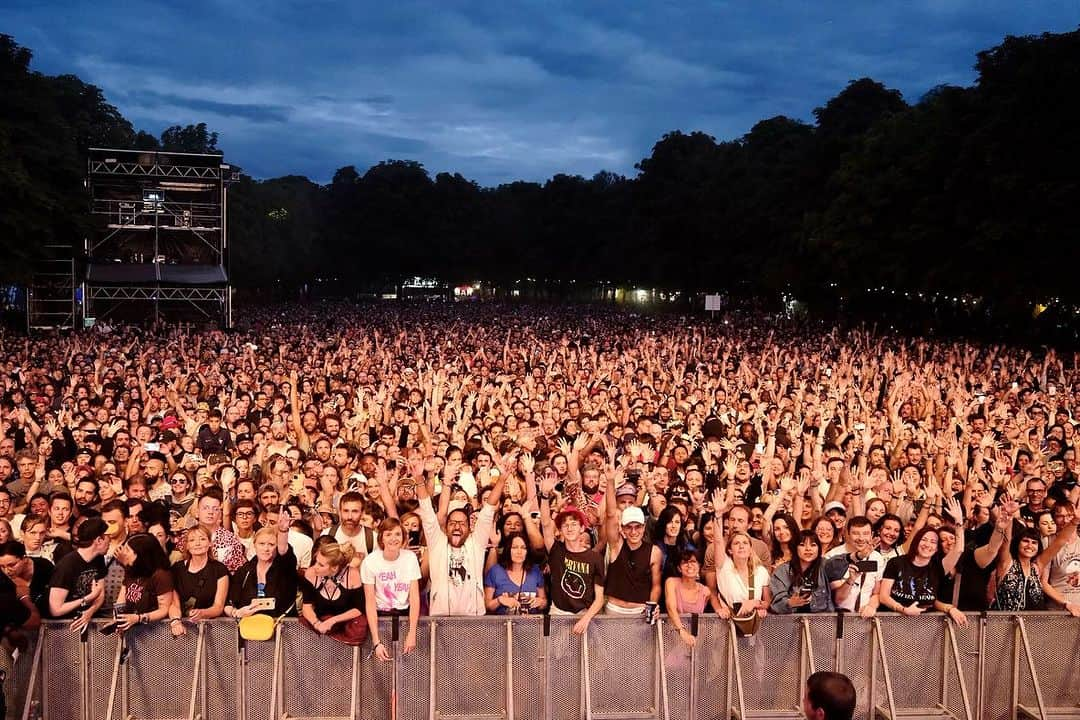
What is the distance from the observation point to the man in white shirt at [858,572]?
673 cm

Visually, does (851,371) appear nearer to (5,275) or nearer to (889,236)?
(889,236)

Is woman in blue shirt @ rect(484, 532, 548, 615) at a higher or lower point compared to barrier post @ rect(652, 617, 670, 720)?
higher

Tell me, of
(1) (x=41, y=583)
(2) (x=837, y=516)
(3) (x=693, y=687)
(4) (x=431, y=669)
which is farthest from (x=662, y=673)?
(1) (x=41, y=583)

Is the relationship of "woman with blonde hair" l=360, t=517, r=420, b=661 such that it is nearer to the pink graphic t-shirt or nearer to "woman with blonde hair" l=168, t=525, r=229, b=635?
A: the pink graphic t-shirt

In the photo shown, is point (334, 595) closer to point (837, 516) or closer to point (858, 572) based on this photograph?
point (858, 572)

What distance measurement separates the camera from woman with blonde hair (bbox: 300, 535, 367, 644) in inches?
246

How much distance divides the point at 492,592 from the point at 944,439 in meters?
7.00

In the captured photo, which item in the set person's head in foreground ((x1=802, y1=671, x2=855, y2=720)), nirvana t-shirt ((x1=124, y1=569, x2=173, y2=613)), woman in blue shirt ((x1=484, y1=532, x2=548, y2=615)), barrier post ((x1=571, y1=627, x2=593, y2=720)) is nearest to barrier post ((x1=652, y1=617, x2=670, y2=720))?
barrier post ((x1=571, y1=627, x2=593, y2=720))

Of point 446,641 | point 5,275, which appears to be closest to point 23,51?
point 5,275

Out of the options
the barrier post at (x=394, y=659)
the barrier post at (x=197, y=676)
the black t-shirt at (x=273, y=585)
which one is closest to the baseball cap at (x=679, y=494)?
the barrier post at (x=394, y=659)

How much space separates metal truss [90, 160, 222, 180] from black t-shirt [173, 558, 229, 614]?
32.8 m

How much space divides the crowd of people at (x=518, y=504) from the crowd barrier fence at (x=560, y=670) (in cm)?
19

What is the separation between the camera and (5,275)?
3053 cm

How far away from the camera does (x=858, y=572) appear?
22.3 feet
